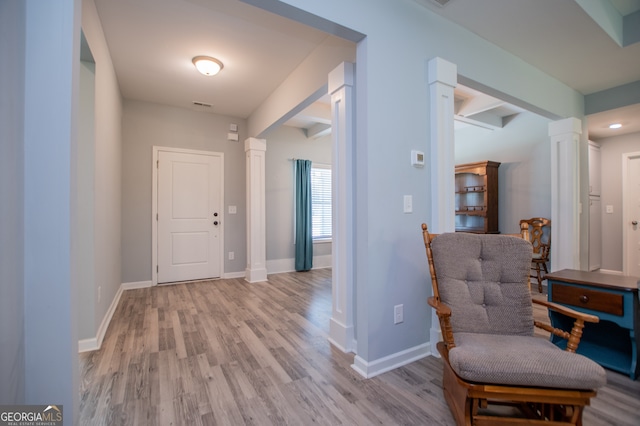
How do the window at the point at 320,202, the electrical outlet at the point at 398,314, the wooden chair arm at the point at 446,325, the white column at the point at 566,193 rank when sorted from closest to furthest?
the wooden chair arm at the point at 446,325 → the electrical outlet at the point at 398,314 → the white column at the point at 566,193 → the window at the point at 320,202

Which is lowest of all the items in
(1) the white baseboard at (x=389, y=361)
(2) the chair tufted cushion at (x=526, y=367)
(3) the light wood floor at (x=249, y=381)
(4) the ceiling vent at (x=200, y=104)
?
(3) the light wood floor at (x=249, y=381)

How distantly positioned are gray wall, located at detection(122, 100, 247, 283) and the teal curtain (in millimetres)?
1217

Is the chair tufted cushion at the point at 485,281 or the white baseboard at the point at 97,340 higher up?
the chair tufted cushion at the point at 485,281

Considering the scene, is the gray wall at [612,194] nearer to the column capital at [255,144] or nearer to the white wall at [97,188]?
the column capital at [255,144]

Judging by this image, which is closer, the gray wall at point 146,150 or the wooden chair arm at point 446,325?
the wooden chair arm at point 446,325

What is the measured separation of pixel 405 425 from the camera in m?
1.43

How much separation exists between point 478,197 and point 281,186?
3476 millimetres

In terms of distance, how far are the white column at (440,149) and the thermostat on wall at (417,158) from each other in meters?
0.12

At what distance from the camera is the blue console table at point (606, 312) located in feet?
5.62

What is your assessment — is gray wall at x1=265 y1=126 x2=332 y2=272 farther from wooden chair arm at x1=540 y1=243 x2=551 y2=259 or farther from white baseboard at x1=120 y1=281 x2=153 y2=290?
wooden chair arm at x1=540 y1=243 x2=551 y2=259

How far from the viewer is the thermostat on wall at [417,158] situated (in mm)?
2115

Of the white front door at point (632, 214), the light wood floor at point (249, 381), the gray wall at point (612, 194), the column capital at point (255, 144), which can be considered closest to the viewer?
the light wood floor at point (249, 381)

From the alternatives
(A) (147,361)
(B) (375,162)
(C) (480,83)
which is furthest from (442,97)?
(A) (147,361)

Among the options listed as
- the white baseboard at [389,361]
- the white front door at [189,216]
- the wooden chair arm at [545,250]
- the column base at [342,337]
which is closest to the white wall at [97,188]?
the white front door at [189,216]
